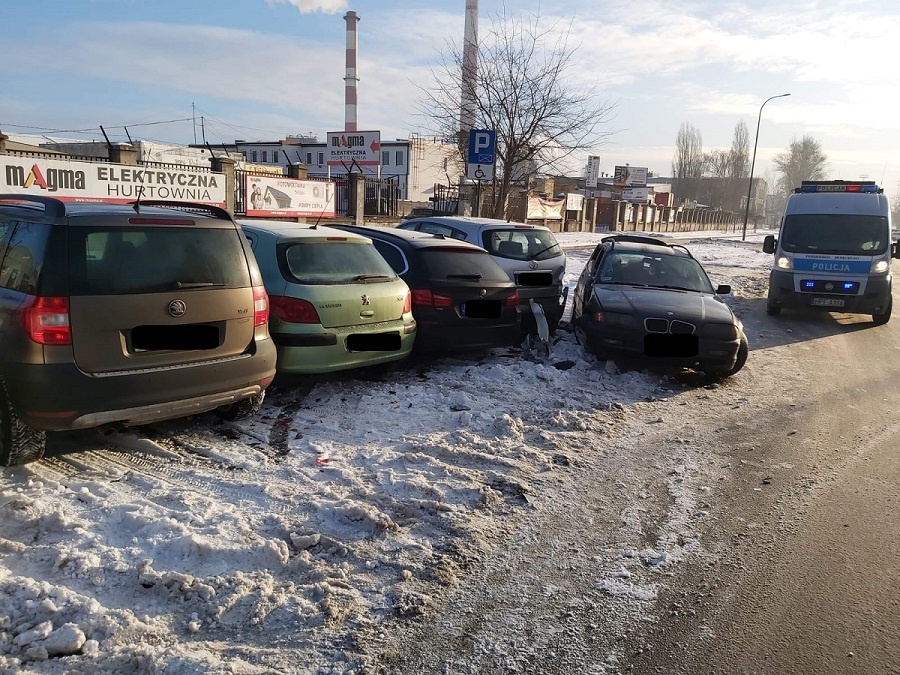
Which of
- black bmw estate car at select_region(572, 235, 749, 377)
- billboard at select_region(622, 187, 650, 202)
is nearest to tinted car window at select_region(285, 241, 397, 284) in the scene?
black bmw estate car at select_region(572, 235, 749, 377)

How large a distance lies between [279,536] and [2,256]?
2706 mm

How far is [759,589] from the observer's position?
139 inches

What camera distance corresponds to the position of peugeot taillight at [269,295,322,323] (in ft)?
19.1

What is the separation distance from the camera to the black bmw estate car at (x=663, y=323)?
24.8ft

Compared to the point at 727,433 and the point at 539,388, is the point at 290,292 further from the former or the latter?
the point at 727,433

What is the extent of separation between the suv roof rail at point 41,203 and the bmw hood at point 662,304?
223 inches

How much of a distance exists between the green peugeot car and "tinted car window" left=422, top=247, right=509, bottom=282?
2.39ft

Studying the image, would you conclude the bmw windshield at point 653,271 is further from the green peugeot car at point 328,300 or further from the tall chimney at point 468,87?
the tall chimney at point 468,87

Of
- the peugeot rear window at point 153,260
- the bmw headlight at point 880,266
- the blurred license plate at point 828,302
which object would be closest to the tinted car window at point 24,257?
the peugeot rear window at point 153,260

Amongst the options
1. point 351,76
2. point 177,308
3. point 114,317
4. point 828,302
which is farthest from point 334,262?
point 351,76

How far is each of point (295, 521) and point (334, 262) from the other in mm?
2958

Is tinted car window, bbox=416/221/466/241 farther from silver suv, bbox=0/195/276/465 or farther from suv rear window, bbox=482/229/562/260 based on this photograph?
silver suv, bbox=0/195/276/465

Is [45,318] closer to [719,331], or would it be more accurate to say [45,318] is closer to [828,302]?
[719,331]

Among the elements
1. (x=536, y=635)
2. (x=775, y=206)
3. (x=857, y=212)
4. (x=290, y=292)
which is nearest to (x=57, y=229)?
(x=290, y=292)
